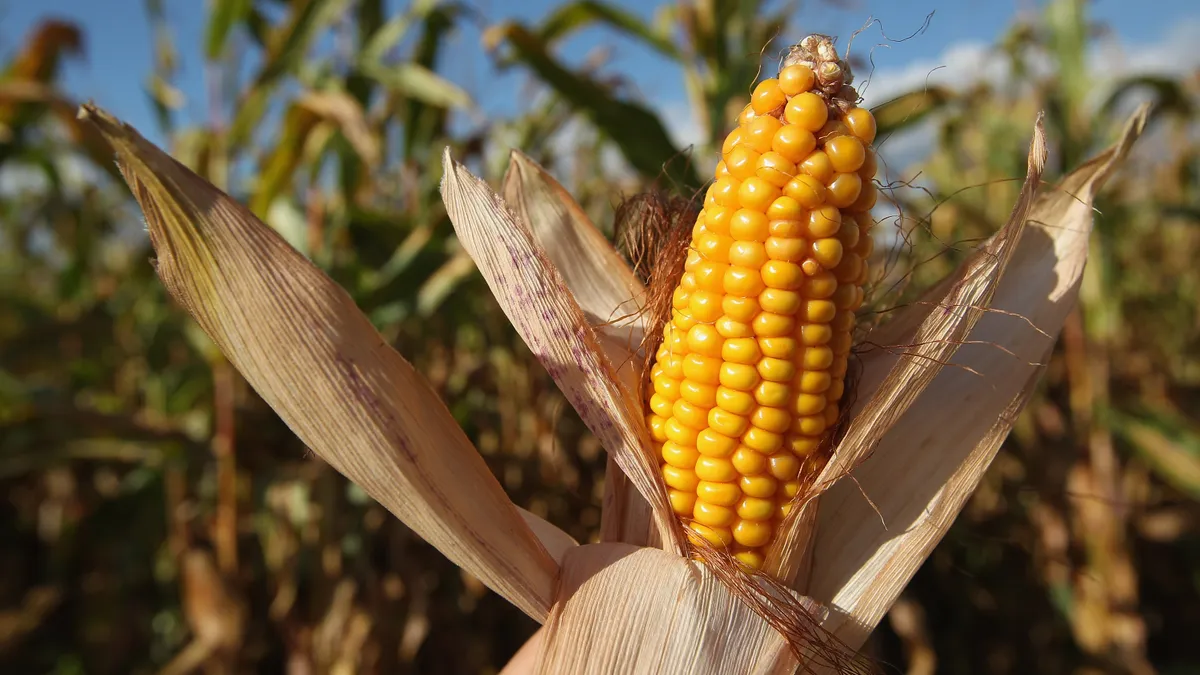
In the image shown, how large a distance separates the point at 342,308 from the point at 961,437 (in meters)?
0.84

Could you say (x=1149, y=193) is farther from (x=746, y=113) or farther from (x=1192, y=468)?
(x=746, y=113)

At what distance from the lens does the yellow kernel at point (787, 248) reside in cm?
72

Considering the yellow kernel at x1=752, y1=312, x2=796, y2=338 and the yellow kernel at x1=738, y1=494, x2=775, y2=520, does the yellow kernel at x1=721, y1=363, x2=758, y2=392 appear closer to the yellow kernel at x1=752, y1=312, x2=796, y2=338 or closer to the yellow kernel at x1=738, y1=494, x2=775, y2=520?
the yellow kernel at x1=752, y1=312, x2=796, y2=338

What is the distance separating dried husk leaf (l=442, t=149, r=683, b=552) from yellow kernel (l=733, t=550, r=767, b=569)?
0.33 ft

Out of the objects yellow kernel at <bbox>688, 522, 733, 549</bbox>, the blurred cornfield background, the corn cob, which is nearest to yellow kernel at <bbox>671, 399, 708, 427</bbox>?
the corn cob

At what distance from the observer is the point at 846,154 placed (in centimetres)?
71

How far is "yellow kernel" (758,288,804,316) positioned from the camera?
0.73 meters

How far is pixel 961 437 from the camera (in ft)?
3.08

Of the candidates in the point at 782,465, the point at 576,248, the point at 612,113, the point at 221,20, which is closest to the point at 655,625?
the point at 782,465

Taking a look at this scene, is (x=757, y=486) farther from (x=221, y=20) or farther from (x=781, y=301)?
(x=221, y=20)

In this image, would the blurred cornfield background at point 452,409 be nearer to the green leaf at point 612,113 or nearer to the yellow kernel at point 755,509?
the green leaf at point 612,113

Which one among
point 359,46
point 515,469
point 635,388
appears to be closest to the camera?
point 635,388

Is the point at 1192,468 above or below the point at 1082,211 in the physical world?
below

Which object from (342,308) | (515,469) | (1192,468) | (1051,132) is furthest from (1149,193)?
(342,308)
